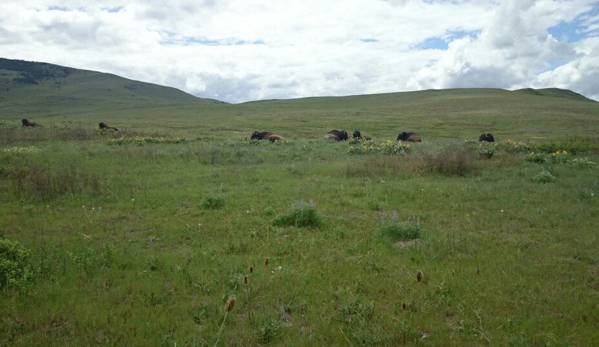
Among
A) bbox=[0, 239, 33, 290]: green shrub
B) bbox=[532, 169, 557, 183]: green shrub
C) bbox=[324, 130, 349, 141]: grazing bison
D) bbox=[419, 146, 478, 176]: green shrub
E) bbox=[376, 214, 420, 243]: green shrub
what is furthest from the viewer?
bbox=[324, 130, 349, 141]: grazing bison

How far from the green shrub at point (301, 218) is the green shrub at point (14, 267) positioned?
4.49 metres

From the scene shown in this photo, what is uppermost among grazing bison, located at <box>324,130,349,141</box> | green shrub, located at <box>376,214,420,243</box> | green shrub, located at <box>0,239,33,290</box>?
grazing bison, located at <box>324,130,349,141</box>

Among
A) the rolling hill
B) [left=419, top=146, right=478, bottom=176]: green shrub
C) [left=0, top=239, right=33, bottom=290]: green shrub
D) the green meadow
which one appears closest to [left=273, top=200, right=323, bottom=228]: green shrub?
the green meadow

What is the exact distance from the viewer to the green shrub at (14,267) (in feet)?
18.2

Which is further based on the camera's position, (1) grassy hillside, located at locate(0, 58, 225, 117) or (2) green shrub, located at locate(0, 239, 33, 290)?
(1) grassy hillside, located at locate(0, 58, 225, 117)

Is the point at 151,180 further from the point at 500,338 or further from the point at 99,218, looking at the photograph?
the point at 500,338

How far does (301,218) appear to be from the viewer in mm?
8719

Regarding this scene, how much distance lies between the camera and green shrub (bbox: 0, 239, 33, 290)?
553cm

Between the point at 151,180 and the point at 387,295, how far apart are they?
405 inches

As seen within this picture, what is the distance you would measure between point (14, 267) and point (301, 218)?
503cm

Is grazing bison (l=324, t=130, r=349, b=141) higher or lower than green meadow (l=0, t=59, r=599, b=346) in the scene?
higher

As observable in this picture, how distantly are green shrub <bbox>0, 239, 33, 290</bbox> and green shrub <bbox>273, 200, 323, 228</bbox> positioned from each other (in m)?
4.49

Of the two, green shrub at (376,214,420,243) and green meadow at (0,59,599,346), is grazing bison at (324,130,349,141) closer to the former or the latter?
green meadow at (0,59,599,346)

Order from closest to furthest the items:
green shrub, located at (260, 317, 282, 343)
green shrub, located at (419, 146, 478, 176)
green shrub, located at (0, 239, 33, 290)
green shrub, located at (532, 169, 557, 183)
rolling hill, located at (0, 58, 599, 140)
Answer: green shrub, located at (260, 317, 282, 343) < green shrub, located at (0, 239, 33, 290) < green shrub, located at (532, 169, 557, 183) < green shrub, located at (419, 146, 478, 176) < rolling hill, located at (0, 58, 599, 140)
